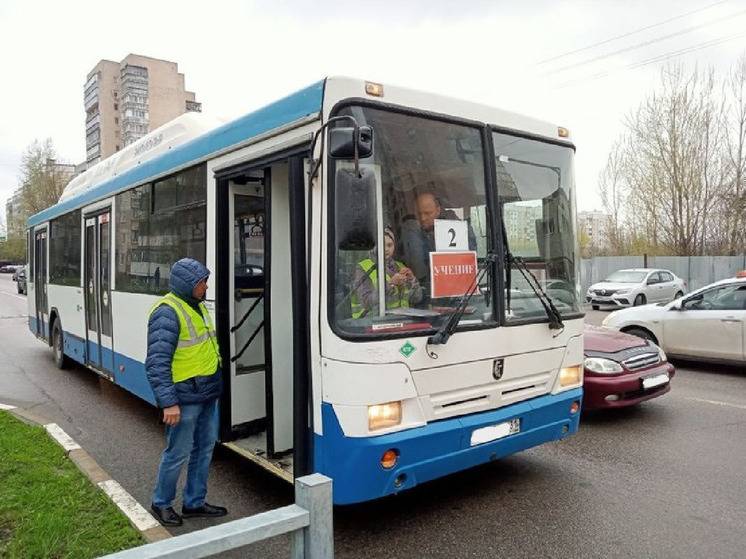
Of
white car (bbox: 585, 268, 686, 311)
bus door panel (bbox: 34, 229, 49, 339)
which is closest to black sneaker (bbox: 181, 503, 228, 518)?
bus door panel (bbox: 34, 229, 49, 339)

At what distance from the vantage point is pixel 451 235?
4.00 meters

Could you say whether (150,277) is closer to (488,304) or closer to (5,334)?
(488,304)

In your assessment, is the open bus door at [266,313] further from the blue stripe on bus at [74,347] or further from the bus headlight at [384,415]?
the blue stripe on bus at [74,347]

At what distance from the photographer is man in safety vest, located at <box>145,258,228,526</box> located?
152 inches

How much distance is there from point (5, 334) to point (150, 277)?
40.5 feet

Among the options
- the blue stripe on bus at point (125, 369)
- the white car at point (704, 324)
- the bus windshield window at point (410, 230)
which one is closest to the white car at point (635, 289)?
the white car at point (704, 324)

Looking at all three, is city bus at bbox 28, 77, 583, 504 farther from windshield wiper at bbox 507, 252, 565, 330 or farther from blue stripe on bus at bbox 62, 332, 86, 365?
blue stripe on bus at bbox 62, 332, 86, 365

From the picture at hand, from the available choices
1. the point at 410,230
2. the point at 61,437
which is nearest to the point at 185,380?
the point at 410,230

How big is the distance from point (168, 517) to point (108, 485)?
2.90 feet

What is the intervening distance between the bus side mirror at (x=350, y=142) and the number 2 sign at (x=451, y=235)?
0.79 meters

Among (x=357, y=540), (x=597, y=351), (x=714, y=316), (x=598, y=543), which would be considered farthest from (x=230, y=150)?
(x=714, y=316)

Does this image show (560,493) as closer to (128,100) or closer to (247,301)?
(247,301)

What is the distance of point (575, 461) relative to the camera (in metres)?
5.39

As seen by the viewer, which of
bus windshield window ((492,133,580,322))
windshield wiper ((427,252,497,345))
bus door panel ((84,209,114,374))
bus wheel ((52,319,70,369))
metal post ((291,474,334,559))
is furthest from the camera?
bus wheel ((52,319,70,369))
